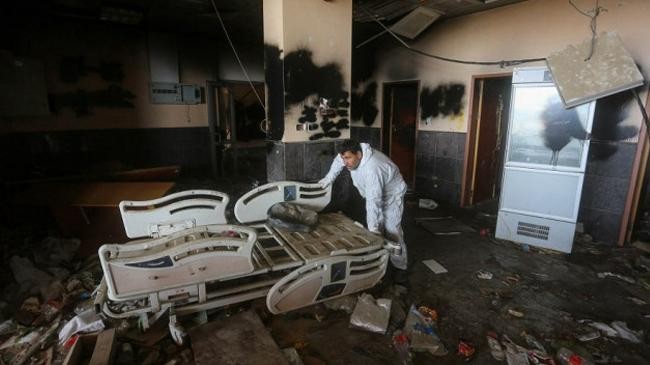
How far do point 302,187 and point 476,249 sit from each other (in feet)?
7.57

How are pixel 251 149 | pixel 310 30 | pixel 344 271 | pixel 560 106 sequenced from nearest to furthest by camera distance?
pixel 344 271, pixel 310 30, pixel 560 106, pixel 251 149

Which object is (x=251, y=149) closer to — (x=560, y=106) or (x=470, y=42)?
(x=470, y=42)

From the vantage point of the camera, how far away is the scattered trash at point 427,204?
5582 millimetres

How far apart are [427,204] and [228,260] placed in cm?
416

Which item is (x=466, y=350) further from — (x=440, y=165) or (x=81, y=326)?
(x=440, y=165)

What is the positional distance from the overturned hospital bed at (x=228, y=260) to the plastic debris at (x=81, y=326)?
227mm

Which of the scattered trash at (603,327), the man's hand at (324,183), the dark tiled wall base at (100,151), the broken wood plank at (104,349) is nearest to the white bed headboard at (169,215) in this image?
the broken wood plank at (104,349)

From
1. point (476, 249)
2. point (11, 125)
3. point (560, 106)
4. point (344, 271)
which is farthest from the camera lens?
point (11, 125)

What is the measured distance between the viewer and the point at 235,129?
7000 millimetres

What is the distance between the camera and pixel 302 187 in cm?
339

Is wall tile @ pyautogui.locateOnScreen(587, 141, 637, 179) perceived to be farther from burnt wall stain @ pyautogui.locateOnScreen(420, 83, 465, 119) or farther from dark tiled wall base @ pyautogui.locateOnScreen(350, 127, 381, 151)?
dark tiled wall base @ pyautogui.locateOnScreen(350, 127, 381, 151)

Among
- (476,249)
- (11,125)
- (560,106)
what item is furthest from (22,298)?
(560,106)

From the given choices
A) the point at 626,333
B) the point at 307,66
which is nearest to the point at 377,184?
the point at 307,66

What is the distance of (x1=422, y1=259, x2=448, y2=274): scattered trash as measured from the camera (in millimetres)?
3521
